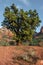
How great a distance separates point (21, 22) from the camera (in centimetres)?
3359

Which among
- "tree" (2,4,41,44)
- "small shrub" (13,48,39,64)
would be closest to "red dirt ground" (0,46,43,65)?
"small shrub" (13,48,39,64)

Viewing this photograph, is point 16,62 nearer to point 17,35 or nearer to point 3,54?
point 3,54

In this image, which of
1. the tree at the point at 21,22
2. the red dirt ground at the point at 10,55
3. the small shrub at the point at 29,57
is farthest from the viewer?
the tree at the point at 21,22

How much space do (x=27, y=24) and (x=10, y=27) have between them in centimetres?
305

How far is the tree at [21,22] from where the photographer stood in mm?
33500

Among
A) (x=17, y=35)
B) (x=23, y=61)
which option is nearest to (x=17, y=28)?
(x=17, y=35)

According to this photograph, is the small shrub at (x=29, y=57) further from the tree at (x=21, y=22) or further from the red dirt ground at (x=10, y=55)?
the tree at (x=21, y=22)

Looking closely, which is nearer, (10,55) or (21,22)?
(10,55)

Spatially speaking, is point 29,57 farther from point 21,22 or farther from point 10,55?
point 21,22

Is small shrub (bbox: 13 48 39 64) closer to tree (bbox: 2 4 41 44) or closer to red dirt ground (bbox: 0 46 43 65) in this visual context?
red dirt ground (bbox: 0 46 43 65)

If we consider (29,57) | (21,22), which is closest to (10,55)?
(29,57)

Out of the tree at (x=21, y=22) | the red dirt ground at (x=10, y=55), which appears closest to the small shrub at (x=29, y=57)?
the red dirt ground at (x=10, y=55)

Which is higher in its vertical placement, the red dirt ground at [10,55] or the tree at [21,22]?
the tree at [21,22]

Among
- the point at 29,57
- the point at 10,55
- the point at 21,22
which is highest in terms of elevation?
the point at 21,22
